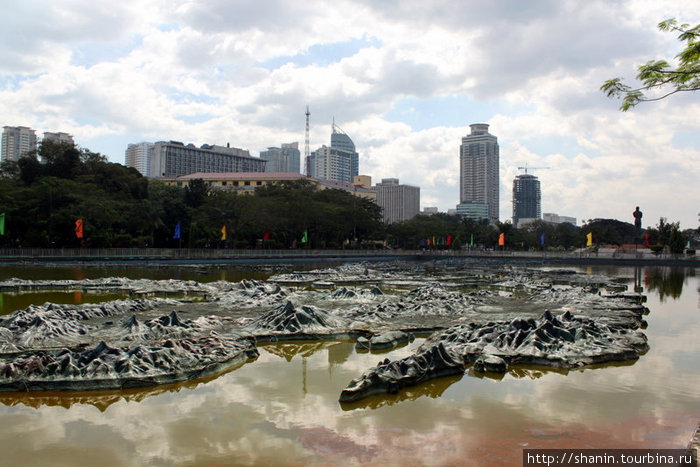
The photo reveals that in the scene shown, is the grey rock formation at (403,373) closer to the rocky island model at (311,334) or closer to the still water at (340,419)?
the rocky island model at (311,334)

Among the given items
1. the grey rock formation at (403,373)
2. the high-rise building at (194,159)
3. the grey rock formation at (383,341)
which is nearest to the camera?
the grey rock formation at (403,373)

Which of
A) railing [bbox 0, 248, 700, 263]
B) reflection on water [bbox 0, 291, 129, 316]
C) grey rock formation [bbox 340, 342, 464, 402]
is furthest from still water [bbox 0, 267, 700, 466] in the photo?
railing [bbox 0, 248, 700, 263]

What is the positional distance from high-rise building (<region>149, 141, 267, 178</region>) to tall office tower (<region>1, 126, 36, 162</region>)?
35.2 m

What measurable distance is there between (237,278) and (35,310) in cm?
2267

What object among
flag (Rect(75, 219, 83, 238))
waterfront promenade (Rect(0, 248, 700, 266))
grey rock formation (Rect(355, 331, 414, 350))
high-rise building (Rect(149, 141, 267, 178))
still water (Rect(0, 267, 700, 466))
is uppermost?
high-rise building (Rect(149, 141, 267, 178))

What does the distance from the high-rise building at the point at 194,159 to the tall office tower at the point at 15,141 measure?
35191mm

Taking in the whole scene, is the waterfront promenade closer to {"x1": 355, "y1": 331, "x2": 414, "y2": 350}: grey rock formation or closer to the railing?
the railing

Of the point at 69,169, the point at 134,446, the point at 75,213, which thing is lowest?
the point at 134,446

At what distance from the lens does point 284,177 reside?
111 m

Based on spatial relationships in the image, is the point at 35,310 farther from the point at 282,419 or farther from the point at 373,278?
the point at 373,278

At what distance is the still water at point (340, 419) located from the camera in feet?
26.1

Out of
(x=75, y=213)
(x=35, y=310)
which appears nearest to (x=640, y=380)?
(x=35, y=310)

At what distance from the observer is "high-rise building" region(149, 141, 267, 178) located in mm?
149250

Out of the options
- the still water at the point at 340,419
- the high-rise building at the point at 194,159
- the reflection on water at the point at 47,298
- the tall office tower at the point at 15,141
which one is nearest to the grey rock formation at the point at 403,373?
the still water at the point at 340,419
